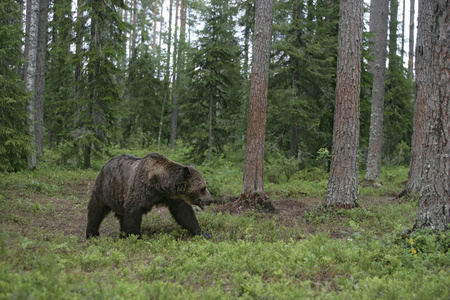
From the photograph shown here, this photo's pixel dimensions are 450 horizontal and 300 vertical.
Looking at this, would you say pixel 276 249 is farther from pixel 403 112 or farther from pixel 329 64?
pixel 403 112

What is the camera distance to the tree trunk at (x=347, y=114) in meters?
9.26

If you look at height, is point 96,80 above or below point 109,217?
above

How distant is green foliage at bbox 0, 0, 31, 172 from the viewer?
1228 cm

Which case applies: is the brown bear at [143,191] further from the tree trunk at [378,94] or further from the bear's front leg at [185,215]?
the tree trunk at [378,94]

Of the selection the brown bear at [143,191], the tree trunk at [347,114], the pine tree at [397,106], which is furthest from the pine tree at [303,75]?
the brown bear at [143,191]

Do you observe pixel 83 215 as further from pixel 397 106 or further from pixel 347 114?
pixel 397 106

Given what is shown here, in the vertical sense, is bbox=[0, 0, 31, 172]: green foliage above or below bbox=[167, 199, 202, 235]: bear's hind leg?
above

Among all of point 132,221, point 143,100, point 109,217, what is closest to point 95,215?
point 132,221

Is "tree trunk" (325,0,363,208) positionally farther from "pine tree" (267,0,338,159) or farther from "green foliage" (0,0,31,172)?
"green foliage" (0,0,31,172)

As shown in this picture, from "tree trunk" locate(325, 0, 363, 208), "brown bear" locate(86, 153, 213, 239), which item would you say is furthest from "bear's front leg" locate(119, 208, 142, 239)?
"tree trunk" locate(325, 0, 363, 208)

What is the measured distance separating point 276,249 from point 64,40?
54.6 feet

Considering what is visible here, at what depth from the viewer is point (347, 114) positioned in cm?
928

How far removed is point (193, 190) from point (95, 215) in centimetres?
226

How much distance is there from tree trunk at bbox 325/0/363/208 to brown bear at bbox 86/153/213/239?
386cm
